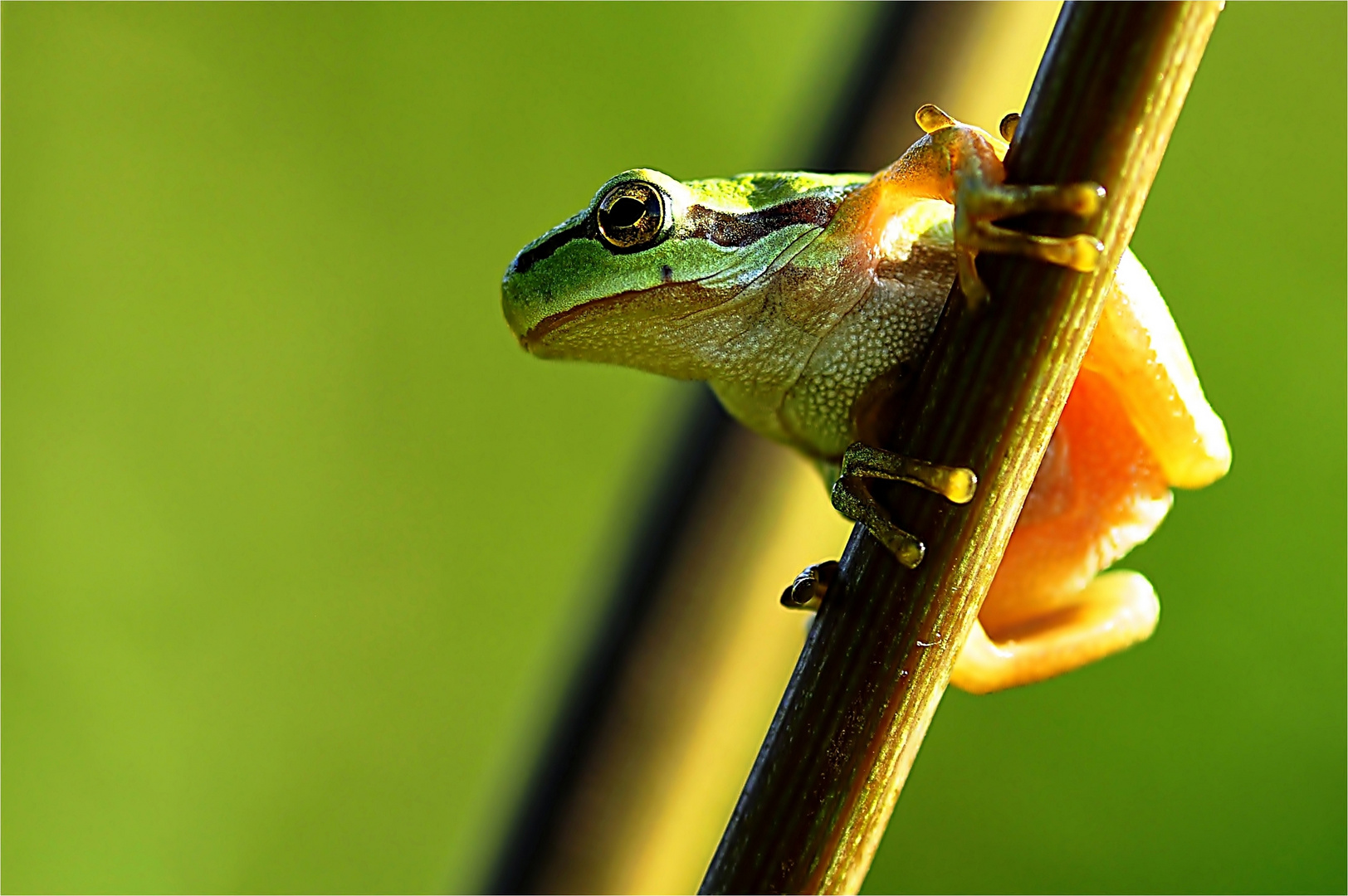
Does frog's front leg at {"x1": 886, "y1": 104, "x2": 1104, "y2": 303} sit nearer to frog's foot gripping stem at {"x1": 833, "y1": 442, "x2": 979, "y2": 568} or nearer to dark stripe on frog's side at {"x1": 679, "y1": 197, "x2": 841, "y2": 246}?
frog's foot gripping stem at {"x1": 833, "y1": 442, "x2": 979, "y2": 568}

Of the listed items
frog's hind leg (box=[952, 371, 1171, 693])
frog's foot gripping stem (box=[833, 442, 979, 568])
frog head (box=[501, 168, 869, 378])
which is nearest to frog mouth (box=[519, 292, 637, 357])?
frog head (box=[501, 168, 869, 378])

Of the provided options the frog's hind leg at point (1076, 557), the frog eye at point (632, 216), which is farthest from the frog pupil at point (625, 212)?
the frog's hind leg at point (1076, 557)

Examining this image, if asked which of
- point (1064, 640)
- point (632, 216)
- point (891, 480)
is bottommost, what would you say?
point (1064, 640)

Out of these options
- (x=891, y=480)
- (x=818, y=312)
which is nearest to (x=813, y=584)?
(x=891, y=480)

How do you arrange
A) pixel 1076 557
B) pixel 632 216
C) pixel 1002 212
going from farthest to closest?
pixel 1076 557
pixel 632 216
pixel 1002 212

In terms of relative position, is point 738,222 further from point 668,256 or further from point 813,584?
point 813,584

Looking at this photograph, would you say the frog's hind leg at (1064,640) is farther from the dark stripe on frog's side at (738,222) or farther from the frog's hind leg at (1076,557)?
the dark stripe on frog's side at (738,222)
